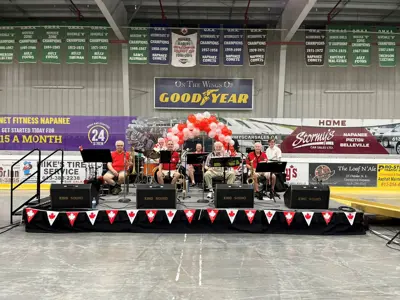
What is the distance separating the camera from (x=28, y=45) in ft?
42.2

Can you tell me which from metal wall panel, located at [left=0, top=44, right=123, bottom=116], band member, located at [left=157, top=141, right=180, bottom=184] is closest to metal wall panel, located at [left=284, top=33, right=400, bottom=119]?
metal wall panel, located at [left=0, top=44, right=123, bottom=116]

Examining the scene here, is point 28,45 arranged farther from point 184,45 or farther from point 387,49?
point 387,49

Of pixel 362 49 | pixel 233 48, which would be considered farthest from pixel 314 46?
pixel 233 48

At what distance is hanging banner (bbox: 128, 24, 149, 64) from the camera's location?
42.4 ft

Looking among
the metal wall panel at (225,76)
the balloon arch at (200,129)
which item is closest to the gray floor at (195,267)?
the balloon arch at (200,129)

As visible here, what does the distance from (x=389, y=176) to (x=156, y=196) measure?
9423 millimetres

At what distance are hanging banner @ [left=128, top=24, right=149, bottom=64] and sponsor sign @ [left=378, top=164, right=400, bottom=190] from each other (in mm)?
8814

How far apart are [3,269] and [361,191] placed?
1103 cm

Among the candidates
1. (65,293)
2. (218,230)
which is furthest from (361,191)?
(65,293)

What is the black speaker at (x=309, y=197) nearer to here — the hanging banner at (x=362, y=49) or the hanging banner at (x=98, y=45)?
the hanging banner at (x=362, y=49)

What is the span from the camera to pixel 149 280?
370cm

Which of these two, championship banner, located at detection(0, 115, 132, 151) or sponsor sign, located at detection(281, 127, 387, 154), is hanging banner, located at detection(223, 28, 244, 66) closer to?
sponsor sign, located at detection(281, 127, 387, 154)

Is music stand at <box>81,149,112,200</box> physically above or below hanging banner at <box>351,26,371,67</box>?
below

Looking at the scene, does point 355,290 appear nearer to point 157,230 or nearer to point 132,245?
point 132,245
